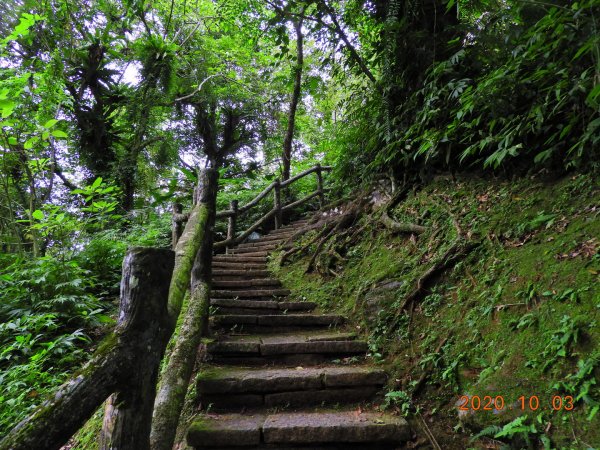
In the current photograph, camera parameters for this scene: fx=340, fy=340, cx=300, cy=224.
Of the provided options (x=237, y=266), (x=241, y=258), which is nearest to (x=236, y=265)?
(x=237, y=266)

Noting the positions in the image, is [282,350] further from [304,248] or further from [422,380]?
[304,248]

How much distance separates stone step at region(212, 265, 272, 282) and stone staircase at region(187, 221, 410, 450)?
1.26 m

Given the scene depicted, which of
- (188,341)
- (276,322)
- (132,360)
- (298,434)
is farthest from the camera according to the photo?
(276,322)

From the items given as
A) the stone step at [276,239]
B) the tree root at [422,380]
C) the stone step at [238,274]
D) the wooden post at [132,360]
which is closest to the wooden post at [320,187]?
the stone step at [276,239]

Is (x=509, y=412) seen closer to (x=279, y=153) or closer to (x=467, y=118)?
(x=467, y=118)

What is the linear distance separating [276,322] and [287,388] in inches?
44.0

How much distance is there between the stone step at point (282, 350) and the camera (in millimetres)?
3213

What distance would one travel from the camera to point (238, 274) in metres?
5.52

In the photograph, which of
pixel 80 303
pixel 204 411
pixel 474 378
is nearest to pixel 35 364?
pixel 80 303

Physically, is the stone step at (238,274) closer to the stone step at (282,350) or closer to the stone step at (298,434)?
the stone step at (282,350)

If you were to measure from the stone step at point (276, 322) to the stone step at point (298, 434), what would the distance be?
1362mm

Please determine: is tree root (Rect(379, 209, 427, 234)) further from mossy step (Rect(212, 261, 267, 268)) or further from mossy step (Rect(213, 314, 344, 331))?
mossy step (Rect(212, 261, 267, 268))

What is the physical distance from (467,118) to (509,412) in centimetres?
314

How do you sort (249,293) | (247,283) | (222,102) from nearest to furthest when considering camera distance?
(249,293) < (247,283) < (222,102)
